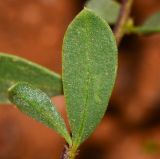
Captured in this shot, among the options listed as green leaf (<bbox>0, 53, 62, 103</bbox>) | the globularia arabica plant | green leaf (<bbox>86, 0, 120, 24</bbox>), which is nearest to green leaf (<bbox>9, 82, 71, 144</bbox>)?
the globularia arabica plant

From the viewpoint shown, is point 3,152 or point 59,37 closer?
point 3,152

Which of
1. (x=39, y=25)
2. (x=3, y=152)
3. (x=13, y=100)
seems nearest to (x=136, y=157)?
(x=3, y=152)

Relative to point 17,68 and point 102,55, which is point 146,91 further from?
point 102,55

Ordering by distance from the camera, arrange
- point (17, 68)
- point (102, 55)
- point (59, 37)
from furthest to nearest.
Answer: point (59, 37), point (17, 68), point (102, 55)

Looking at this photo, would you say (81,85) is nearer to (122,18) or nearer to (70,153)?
(70,153)

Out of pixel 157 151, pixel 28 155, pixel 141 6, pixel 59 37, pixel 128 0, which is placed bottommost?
pixel 28 155

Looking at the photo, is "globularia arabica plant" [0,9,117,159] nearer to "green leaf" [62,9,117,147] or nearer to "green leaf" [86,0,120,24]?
"green leaf" [62,9,117,147]

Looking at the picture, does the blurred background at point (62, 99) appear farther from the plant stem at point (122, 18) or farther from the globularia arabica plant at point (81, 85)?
the globularia arabica plant at point (81, 85)
